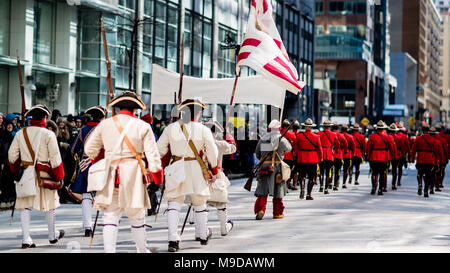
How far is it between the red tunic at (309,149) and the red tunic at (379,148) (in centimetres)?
219

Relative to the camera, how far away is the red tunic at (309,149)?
62.1 ft

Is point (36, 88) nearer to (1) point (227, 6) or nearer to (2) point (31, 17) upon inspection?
(2) point (31, 17)

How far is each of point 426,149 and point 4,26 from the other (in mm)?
14571

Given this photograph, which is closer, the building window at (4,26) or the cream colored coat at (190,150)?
the cream colored coat at (190,150)

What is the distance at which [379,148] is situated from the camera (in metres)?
20.4

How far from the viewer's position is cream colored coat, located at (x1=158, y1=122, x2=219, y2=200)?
33.6ft

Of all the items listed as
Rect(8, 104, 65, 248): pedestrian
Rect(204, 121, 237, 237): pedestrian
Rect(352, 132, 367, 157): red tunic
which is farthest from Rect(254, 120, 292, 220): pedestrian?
Rect(352, 132, 367, 157): red tunic

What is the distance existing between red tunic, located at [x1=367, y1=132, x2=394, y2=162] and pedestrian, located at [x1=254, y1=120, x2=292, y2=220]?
6.44m

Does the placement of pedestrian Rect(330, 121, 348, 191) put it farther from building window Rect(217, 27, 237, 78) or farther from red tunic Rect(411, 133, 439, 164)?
building window Rect(217, 27, 237, 78)

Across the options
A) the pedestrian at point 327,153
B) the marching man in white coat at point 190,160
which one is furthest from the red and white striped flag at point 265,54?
the pedestrian at point 327,153

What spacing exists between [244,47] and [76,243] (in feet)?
16.7

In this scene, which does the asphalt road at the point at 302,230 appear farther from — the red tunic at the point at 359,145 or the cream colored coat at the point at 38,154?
the red tunic at the point at 359,145

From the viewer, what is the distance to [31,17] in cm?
2670

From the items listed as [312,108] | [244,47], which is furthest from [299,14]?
[244,47]
